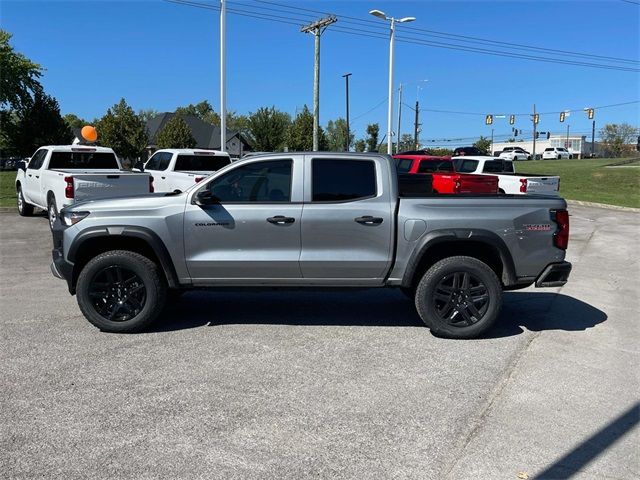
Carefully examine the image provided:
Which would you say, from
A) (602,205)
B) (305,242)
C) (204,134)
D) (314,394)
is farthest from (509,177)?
(204,134)

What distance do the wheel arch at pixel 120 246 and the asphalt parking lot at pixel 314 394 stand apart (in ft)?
2.10

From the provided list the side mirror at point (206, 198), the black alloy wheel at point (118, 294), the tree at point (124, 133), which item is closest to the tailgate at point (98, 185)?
the black alloy wheel at point (118, 294)

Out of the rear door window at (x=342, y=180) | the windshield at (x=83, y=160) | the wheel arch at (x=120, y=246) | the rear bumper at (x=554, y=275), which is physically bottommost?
the rear bumper at (x=554, y=275)

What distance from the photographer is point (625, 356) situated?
5.19 meters

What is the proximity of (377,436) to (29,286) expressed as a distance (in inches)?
232

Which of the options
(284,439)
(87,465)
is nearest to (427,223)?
(284,439)

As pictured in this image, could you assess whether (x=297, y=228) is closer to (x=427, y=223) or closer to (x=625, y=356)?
(x=427, y=223)

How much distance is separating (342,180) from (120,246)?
2359 millimetres

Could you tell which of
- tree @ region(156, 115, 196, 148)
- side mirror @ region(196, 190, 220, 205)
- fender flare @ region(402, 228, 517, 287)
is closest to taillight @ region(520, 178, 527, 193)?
fender flare @ region(402, 228, 517, 287)

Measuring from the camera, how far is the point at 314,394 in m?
4.16

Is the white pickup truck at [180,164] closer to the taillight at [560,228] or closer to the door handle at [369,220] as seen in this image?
the door handle at [369,220]

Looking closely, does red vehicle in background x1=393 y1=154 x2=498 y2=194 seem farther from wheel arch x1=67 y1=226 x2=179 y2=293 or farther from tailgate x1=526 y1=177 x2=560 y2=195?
wheel arch x1=67 y1=226 x2=179 y2=293

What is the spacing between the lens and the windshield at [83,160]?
12738mm

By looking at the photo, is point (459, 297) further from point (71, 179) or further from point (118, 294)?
point (71, 179)
